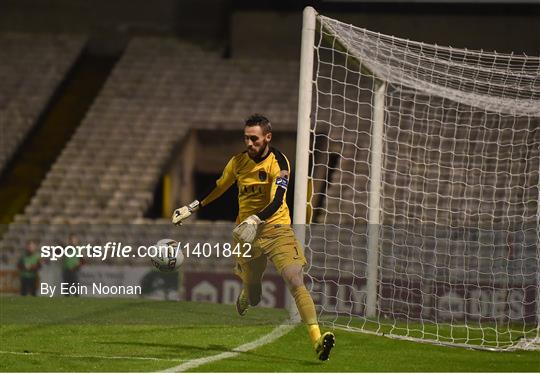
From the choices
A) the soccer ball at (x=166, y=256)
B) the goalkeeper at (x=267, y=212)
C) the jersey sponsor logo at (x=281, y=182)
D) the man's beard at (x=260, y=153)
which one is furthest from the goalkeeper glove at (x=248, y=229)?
the soccer ball at (x=166, y=256)

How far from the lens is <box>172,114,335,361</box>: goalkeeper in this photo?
718 centimetres

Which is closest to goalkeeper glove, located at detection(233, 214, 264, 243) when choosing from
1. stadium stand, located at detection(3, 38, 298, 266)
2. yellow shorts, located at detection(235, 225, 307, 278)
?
yellow shorts, located at detection(235, 225, 307, 278)

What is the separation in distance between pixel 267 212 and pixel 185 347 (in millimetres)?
1370

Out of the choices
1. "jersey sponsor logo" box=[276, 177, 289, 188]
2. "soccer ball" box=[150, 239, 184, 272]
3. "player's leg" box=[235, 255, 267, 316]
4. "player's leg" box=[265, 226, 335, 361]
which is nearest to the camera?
"player's leg" box=[265, 226, 335, 361]

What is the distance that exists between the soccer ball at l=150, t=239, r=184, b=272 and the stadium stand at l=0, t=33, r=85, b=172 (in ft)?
41.2

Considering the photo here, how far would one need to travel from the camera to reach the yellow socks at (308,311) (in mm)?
7179

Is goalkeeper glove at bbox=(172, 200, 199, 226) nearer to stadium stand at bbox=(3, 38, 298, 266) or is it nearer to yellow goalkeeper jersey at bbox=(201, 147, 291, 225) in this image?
yellow goalkeeper jersey at bbox=(201, 147, 291, 225)

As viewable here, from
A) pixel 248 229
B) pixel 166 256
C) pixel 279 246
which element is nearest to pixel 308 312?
pixel 279 246

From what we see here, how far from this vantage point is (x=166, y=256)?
889 centimetres

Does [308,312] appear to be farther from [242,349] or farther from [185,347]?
[185,347]

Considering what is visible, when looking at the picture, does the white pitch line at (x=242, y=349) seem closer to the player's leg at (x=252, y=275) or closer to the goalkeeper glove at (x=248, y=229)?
the player's leg at (x=252, y=275)

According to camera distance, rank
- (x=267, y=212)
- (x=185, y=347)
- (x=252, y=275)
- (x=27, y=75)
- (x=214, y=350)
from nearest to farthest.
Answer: (x=267, y=212) → (x=214, y=350) → (x=185, y=347) → (x=252, y=275) → (x=27, y=75)

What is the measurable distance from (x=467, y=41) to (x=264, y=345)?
14.8 metres

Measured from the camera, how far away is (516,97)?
10.4m
